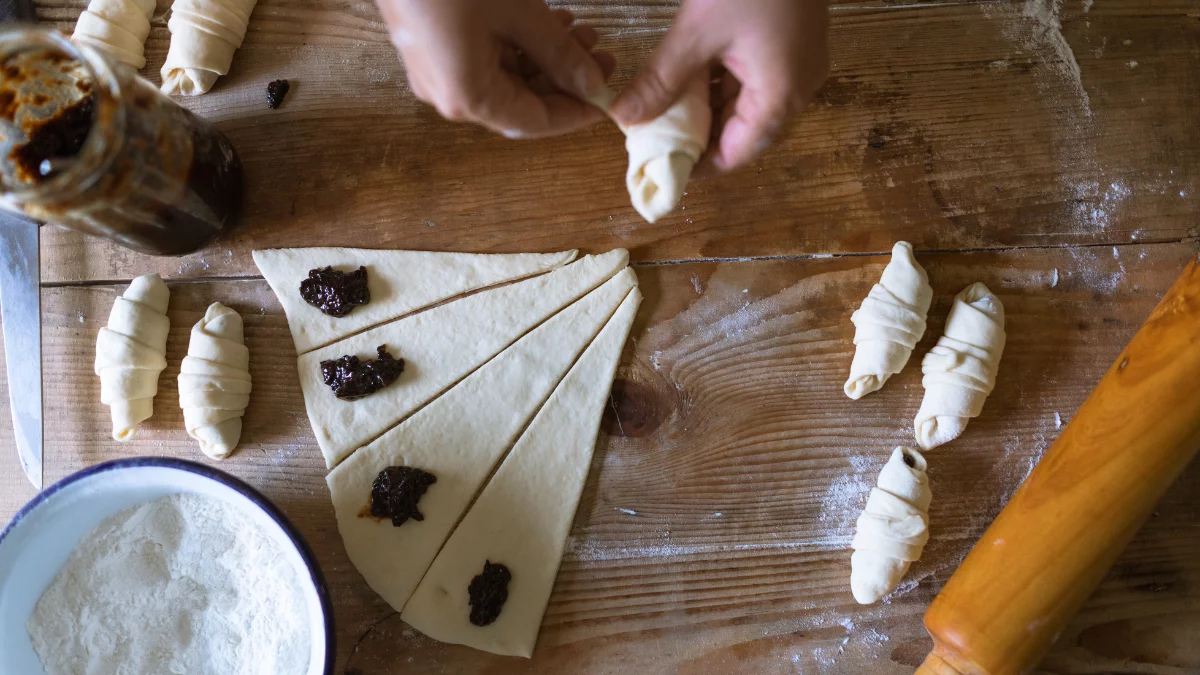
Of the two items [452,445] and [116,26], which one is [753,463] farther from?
[116,26]

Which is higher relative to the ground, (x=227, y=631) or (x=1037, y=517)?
(x=1037, y=517)

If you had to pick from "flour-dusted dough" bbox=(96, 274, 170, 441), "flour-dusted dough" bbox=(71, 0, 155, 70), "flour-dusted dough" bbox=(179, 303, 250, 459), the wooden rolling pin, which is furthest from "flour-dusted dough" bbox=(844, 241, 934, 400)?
"flour-dusted dough" bbox=(71, 0, 155, 70)

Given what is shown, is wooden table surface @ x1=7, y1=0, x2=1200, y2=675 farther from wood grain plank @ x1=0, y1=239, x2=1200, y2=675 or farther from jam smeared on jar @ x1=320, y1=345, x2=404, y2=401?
jam smeared on jar @ x1=320, y1=345, x2=404, y2=401

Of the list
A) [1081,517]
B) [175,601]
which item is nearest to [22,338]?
[175,601]

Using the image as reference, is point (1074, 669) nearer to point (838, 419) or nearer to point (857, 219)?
point (838, 419)

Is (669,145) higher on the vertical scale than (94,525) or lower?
higher

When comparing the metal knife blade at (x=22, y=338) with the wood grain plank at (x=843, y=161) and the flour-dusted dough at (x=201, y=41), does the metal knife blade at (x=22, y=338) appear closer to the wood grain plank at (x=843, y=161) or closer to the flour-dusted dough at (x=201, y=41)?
the wood grain plank at (x=843, y=161)

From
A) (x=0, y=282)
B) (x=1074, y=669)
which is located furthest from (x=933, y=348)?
(x=0, y=282)
